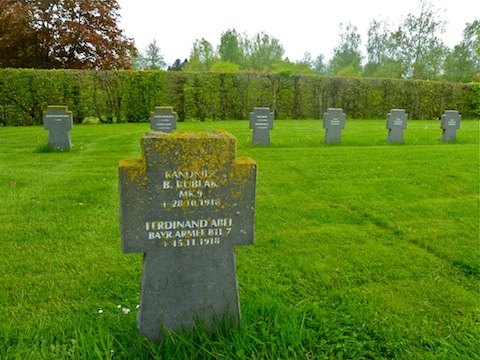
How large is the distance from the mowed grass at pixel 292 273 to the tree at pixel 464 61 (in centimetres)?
3791

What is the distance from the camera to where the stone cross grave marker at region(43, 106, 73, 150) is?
32.7 ft

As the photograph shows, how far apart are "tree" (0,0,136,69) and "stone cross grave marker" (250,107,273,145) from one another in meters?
18.1

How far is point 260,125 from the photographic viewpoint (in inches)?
435

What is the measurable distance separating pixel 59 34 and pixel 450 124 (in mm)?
23405

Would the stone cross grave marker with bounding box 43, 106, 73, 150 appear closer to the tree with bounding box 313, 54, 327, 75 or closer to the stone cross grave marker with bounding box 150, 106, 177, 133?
the stone cross grave marker with bounding box 150, 106, 177, 133

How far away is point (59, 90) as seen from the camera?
18.0 metres

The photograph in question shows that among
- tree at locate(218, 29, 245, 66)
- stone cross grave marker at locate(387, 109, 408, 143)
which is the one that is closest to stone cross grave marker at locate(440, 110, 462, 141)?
stone cross grave marker at locate(387, 109, 408, 143)

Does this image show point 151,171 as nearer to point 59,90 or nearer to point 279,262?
point 279,262

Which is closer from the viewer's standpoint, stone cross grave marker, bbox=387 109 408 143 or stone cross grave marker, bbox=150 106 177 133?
stone cross grave marker, bbox=150 106 177 133

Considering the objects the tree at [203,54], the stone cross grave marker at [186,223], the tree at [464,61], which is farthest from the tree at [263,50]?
the stone cross grave marker at [186,223]

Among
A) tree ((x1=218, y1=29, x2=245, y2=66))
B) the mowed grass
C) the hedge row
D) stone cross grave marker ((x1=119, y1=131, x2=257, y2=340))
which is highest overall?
tree ((x1=218, y1=29, x2=245, y2=66))

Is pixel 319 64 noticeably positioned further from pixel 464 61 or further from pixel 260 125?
pixel 260 125

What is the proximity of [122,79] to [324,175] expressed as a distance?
50.2 ft

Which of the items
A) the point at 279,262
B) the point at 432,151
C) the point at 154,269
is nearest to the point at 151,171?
the point at 154,269
